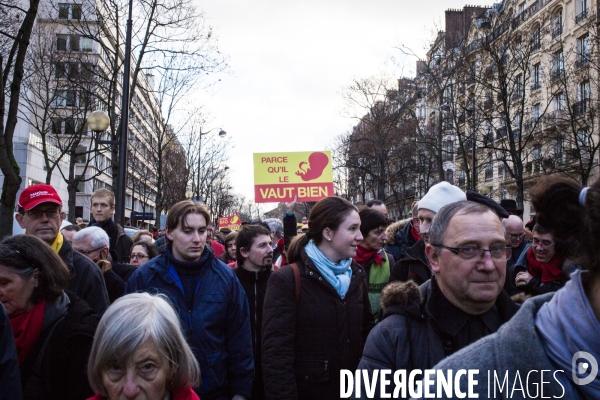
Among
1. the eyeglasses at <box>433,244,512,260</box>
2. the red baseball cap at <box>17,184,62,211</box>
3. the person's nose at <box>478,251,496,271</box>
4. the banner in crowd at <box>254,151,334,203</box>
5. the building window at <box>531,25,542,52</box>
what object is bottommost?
the person's nose at <box>478,251,496,271</box>

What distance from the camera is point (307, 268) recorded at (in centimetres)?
385

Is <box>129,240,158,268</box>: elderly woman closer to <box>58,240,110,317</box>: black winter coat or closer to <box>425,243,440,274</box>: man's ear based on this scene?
<box>58,240,110,317</box>: black winter coat

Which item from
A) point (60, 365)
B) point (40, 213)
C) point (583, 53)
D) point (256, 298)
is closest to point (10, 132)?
point (40, 213)

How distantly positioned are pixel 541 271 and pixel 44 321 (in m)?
3.70

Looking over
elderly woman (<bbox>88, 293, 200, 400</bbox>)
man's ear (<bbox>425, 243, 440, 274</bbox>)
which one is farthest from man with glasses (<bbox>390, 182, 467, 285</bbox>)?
elderly woman (<bbox>88, 293, 200, 400</bbox>)

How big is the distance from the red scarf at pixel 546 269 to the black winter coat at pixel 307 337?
5.55ft

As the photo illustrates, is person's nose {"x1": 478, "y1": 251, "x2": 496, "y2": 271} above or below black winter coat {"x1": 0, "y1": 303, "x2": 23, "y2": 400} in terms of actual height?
above

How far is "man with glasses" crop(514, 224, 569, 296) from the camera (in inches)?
172

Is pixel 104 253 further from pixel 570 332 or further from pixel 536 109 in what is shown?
pixel 536 109

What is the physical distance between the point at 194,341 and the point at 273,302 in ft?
1.98

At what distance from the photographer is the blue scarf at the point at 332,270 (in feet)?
12.5

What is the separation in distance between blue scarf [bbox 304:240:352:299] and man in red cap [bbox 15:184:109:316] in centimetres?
149

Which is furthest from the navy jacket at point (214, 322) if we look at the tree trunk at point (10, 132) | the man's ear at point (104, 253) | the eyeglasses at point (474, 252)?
the tree trunk at point (10, 132)

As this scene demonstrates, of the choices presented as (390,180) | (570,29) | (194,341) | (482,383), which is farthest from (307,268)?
(570,29)
